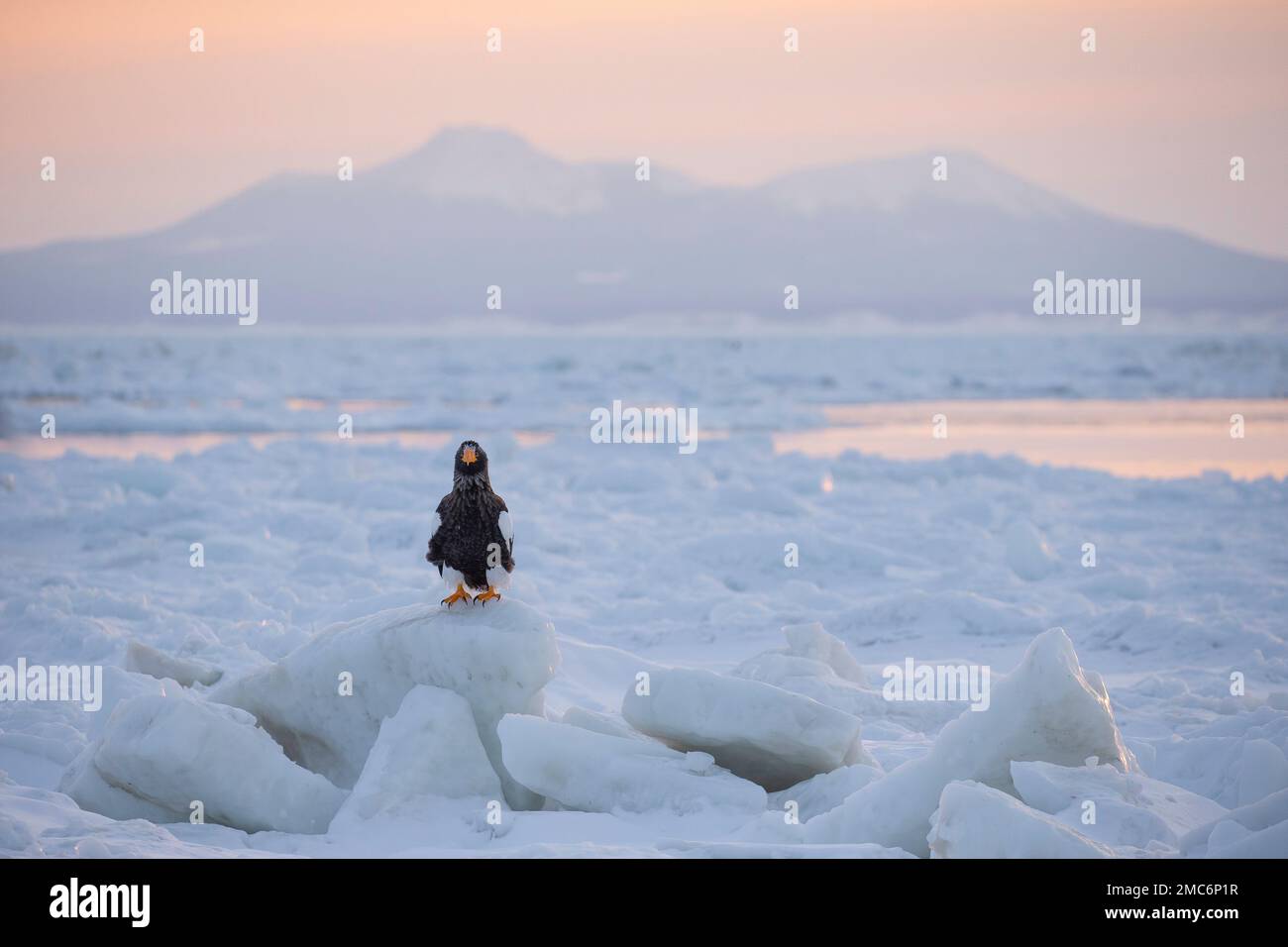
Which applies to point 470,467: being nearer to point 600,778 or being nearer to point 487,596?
point 487,596

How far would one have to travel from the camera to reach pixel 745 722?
5391 millimetres

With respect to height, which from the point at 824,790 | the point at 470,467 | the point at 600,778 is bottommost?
the point at 824,790

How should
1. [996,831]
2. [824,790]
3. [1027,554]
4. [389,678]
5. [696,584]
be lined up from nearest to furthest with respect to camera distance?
[996,831] → [824,790] → [389,678] → [696,584] → [1027,554]

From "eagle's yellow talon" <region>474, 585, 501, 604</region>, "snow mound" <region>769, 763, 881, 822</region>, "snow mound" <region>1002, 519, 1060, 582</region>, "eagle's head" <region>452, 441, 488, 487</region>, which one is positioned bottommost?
"snow mound" <region>769, 763, 881, 822</region>

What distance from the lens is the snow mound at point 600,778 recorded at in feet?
17.4

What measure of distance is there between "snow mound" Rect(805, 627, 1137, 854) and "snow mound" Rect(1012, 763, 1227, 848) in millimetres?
120

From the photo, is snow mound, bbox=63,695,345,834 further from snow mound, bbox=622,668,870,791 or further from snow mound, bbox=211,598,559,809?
snow mound, bbox=622,668,870,791

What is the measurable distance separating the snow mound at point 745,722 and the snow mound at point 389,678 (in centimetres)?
52

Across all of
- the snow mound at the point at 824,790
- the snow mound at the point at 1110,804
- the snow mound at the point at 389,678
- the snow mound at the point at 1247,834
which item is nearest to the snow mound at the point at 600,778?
the snow mound at the point at 824,790

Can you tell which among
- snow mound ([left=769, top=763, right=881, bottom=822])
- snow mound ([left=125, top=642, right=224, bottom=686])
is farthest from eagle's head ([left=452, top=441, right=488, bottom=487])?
snow mound ([left=125, top=642, right=224, bottom=686])

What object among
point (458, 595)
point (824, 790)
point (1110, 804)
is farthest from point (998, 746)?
point (458, 595)

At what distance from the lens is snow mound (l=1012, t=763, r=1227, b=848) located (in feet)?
16.1

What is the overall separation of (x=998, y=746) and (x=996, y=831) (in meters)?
0.80
